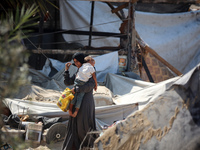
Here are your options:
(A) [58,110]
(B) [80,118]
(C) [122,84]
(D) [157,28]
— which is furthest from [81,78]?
(D) [157,28]

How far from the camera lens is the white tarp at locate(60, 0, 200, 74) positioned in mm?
9883

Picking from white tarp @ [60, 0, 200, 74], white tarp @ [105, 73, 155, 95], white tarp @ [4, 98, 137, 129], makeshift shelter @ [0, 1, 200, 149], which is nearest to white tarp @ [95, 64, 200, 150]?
makeshift shelter @ [0, 1, 200, 149]

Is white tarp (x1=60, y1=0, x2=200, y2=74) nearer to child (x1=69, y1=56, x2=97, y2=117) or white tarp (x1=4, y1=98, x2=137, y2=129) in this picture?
white tarp (x1=4, y1=98, x2=137, y2=129)

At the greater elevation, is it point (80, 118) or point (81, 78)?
point (81, 78)

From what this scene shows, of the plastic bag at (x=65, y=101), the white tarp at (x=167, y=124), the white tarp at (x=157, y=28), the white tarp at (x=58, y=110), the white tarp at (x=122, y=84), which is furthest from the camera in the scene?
the white tarp at (x=157, y=28)

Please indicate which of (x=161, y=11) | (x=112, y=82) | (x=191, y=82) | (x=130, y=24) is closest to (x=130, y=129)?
(x=191, y=82)

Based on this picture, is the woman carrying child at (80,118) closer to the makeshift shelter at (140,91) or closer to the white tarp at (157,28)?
the makeshift shelter at (140,91)

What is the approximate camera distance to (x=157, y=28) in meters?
10.3

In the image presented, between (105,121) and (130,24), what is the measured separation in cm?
308

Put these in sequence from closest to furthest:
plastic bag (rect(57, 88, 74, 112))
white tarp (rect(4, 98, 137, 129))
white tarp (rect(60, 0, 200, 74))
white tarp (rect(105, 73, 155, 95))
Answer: plastic bag (rect(57, 88, 74, 112))
white tarp (rect(4, 98, 137, 129))
white tarp (rect(105, 73, 155, 95))
white tarp (rect(60, 0, 200, 74))

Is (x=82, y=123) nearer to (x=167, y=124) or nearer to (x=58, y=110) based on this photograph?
(x=58, y=110)

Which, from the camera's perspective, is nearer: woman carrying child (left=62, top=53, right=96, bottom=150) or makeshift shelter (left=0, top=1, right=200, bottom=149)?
makeshift shelter (left=0, top=1, right=200, bottom=149)

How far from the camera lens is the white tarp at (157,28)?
9.88m

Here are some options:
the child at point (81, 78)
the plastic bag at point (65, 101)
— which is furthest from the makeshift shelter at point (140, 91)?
the child at point (81, 78)
